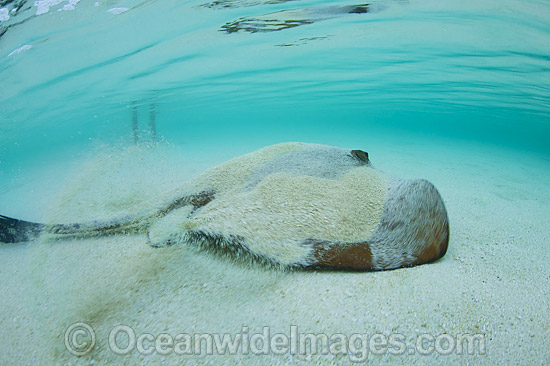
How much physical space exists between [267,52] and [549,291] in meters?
12.9

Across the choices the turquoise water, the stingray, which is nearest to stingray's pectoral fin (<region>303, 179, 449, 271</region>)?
the stingray

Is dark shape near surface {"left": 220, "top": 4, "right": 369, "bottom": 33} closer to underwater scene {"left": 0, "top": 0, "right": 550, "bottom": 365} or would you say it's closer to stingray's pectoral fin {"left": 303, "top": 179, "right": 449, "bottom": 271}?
underwater scene {"left": 0, "top": 0, "right": 550, "bottom": 365}

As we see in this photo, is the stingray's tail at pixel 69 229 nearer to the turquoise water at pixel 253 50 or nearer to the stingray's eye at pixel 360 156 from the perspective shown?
the stingray's eye at pixel 360 156

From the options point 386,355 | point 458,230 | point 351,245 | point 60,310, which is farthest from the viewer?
point 458,230

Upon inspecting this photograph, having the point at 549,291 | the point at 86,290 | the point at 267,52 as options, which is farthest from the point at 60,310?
the point at 267,52

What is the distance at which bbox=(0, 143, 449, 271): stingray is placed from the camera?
2.58m

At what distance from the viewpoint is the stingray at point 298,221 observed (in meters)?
2.58

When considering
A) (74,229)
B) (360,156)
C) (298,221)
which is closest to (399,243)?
(298,221)

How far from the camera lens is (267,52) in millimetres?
12609

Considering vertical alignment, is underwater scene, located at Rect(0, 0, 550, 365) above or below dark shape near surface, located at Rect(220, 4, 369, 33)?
below

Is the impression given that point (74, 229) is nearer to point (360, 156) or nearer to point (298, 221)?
point (298, 221)

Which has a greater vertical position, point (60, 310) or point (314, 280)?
point (60, 310)

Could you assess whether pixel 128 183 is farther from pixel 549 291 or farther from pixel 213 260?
pixel 549 291

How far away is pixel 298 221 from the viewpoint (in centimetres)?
280
